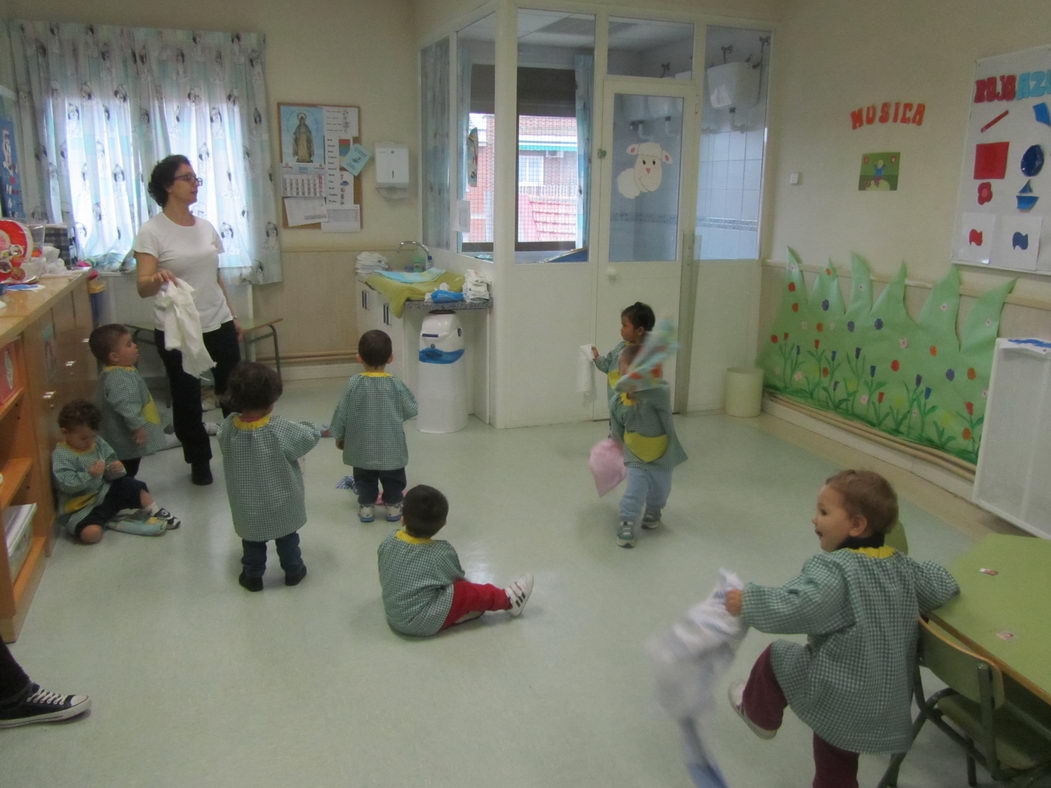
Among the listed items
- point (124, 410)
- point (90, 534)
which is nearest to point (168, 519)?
point (90, 534)

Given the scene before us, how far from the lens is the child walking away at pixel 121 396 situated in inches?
139

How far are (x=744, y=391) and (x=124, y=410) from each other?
3463 millimetres

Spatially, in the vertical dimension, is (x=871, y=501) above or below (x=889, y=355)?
above

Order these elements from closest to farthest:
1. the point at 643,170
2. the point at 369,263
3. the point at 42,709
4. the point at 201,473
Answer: the point at 42,709, the point at 201,473, the point at 643,170, the point at 369,263

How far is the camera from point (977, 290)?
3.78 metres

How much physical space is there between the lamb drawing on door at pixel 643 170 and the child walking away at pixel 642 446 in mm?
1764

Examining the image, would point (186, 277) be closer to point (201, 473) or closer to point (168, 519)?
point (201, 473)

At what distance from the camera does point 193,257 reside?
3697 mm

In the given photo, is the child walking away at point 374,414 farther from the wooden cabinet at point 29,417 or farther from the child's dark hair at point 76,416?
the wooden cabinet at point 29,417

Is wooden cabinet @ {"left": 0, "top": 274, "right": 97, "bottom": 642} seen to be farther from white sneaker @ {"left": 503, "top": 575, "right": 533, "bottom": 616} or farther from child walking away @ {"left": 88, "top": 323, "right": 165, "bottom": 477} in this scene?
white sneaker @ {"left": 503, "top": 575, "right": 533, "bottom": 616}

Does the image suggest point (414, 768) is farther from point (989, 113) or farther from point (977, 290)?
point (989, 113)

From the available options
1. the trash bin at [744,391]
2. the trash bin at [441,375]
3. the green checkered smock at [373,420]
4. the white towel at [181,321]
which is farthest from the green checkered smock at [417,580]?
the trash bin at [744,391]

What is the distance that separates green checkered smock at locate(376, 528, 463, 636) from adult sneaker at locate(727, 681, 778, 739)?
36.2 inches

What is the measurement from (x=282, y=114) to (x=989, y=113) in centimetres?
422
